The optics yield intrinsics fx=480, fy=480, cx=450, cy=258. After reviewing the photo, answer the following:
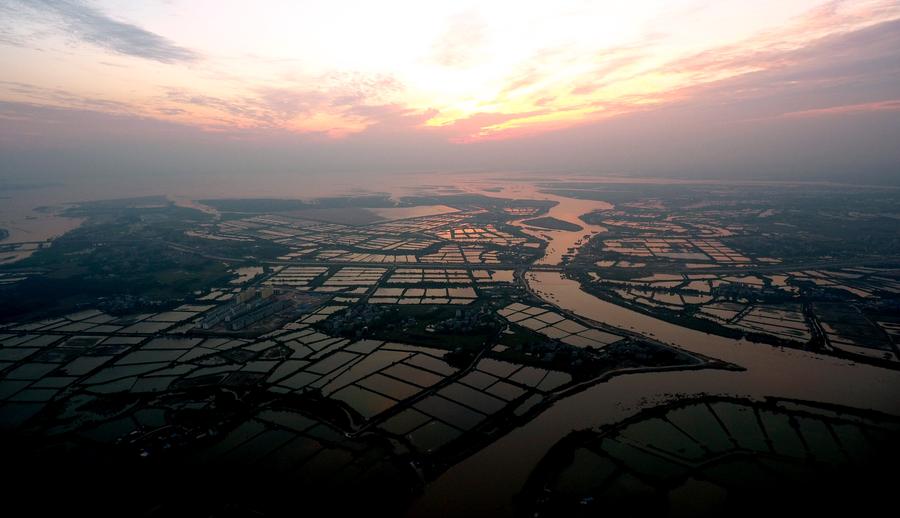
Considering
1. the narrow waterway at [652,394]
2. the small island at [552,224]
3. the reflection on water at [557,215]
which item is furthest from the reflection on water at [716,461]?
the small island at [552,224]

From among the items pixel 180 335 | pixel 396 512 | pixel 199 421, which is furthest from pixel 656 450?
pixel 180 335

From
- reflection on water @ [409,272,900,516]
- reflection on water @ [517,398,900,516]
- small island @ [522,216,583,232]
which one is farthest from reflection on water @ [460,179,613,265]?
reflection on water @ [517,398,900,516]

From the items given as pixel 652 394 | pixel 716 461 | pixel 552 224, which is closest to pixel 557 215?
pixel 552 224

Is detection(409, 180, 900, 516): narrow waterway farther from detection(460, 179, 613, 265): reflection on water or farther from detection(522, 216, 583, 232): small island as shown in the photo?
detection(522, 216, 583, 232): small island

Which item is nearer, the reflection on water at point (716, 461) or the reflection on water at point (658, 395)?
the reflection on water at point (716, 461)

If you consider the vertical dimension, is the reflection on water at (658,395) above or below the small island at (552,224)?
above

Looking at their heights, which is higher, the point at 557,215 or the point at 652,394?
the point at 652,394

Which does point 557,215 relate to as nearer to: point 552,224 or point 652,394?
point 552,224

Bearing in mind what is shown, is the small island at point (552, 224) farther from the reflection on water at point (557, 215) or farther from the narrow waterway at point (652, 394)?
the narrow waterway at point (652, 394)
